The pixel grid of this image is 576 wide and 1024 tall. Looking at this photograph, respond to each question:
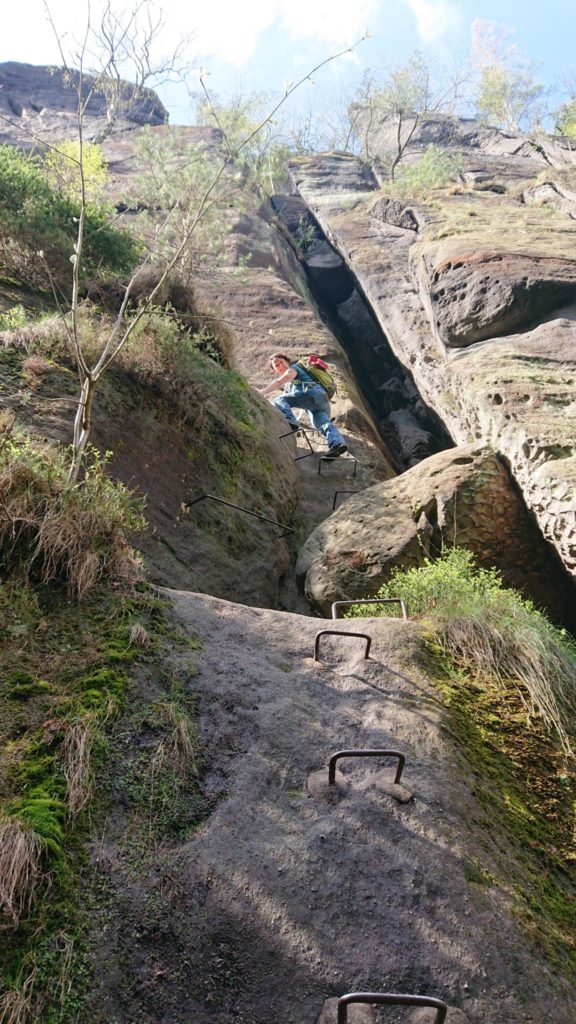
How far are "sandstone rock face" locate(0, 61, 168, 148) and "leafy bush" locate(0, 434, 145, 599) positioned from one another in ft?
104

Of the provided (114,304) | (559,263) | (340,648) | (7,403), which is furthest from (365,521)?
(559,263)

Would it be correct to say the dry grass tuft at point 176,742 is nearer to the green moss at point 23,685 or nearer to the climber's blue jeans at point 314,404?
the green moss at point 23,685

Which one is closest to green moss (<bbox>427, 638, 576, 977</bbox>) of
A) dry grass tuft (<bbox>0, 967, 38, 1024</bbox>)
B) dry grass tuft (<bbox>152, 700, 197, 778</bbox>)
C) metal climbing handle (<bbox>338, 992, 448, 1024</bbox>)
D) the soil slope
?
the soil slope

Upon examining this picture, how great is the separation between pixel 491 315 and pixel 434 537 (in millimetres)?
5788

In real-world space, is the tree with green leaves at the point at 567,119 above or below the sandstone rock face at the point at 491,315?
above

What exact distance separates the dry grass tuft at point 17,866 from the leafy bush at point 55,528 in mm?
1840

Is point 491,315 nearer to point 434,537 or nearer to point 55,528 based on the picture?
point 434,537

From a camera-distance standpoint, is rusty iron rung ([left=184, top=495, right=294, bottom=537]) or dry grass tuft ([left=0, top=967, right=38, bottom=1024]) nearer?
dry grass tuft ([left=0, top=967, right=38, bottom=1024])

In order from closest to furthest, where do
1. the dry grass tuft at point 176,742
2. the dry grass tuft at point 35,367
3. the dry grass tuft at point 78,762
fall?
the dry grass tuft at point 78,762, the dry grass tuft at point 176,742, the dry grass tuft at point 35,367

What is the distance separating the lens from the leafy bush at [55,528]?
4184 millimetres

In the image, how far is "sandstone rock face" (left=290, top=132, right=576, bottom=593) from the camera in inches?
314

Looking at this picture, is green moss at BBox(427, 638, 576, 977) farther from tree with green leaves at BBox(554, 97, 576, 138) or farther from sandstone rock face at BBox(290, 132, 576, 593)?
tree with green leaves at BBox(554, 97, 576, 138)

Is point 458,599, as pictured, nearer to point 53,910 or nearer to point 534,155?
point 53,910

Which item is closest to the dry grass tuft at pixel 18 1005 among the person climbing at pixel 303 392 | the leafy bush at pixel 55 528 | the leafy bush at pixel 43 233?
the leafy bush at pixel 55 528
